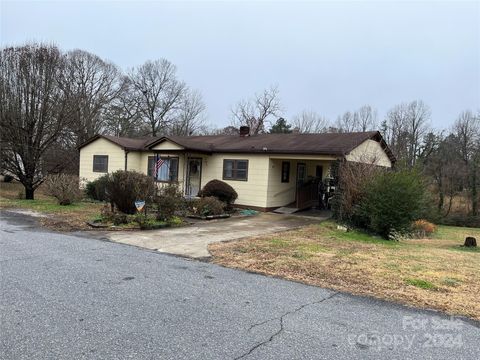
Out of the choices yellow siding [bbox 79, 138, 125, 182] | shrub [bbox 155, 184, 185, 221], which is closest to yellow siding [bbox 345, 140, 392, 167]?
shrub [bbox 155, 184, 185, 221]

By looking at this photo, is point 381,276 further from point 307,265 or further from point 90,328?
point 90,328

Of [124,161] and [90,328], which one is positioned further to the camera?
[124,161]

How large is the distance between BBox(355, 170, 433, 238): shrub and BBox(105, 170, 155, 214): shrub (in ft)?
23.2

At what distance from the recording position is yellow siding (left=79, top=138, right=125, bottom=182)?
941 inches

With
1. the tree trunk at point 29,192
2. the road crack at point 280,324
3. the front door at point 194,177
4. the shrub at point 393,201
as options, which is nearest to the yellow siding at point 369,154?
the shrub at point 393,201

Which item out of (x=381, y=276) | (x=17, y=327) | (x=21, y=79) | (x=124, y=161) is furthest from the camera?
(x=124, y=161)

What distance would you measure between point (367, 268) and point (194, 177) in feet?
47.9

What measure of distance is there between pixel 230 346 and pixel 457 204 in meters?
33.7

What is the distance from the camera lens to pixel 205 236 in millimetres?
11109

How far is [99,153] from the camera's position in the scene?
25.1 metres

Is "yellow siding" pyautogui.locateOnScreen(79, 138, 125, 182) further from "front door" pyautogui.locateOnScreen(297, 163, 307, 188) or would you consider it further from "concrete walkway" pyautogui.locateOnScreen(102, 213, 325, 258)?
"concrete walkway" pyautogui.locateOnScreen(102, 213, 325, 258)

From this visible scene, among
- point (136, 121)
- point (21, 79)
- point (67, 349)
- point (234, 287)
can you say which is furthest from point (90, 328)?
point (136, 121)

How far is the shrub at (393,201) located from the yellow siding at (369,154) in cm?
299

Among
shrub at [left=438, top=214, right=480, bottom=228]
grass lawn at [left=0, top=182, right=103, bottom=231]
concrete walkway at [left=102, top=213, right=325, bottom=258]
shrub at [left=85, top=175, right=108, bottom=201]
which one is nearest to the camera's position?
concrete walkway at [left=102, top=213, right=325, bottom=258]
